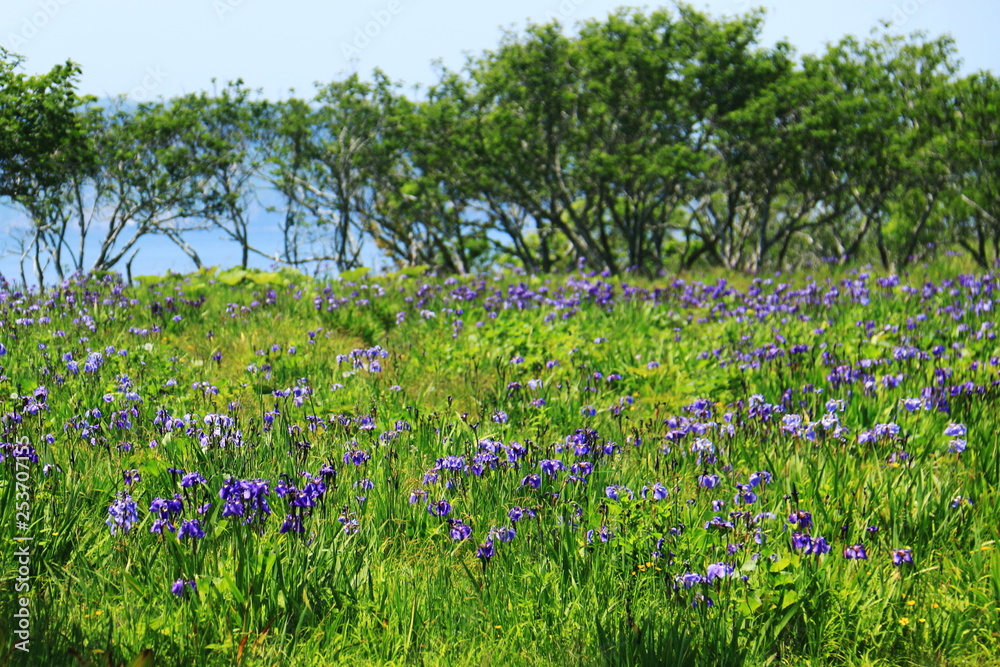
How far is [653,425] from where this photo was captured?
16.3 feet

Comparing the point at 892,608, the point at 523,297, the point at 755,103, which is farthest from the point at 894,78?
the point at 892,608

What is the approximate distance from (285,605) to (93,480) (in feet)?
4.88

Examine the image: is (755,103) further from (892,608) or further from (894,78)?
(892,608)

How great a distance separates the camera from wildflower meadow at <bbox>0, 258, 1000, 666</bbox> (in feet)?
8.90

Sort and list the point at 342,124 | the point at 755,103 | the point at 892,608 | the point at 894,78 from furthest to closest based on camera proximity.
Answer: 1. the point at 342,124
2. the point at 894,78
3. the point at 755,103
4. the point at 892,608

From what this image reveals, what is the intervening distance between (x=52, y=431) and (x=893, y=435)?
510cm

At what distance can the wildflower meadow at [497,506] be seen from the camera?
2.71 metres

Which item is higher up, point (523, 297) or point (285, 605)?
point (523, 297)

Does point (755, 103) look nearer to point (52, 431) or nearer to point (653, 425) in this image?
point (653, 425)

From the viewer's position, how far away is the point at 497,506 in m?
3.57

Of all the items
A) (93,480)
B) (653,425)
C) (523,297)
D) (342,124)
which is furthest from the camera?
(342,124)

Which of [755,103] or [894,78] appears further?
[894,78]

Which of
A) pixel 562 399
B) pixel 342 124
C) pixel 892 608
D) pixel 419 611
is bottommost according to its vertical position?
pixel 892 608

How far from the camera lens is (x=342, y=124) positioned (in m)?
35.9
